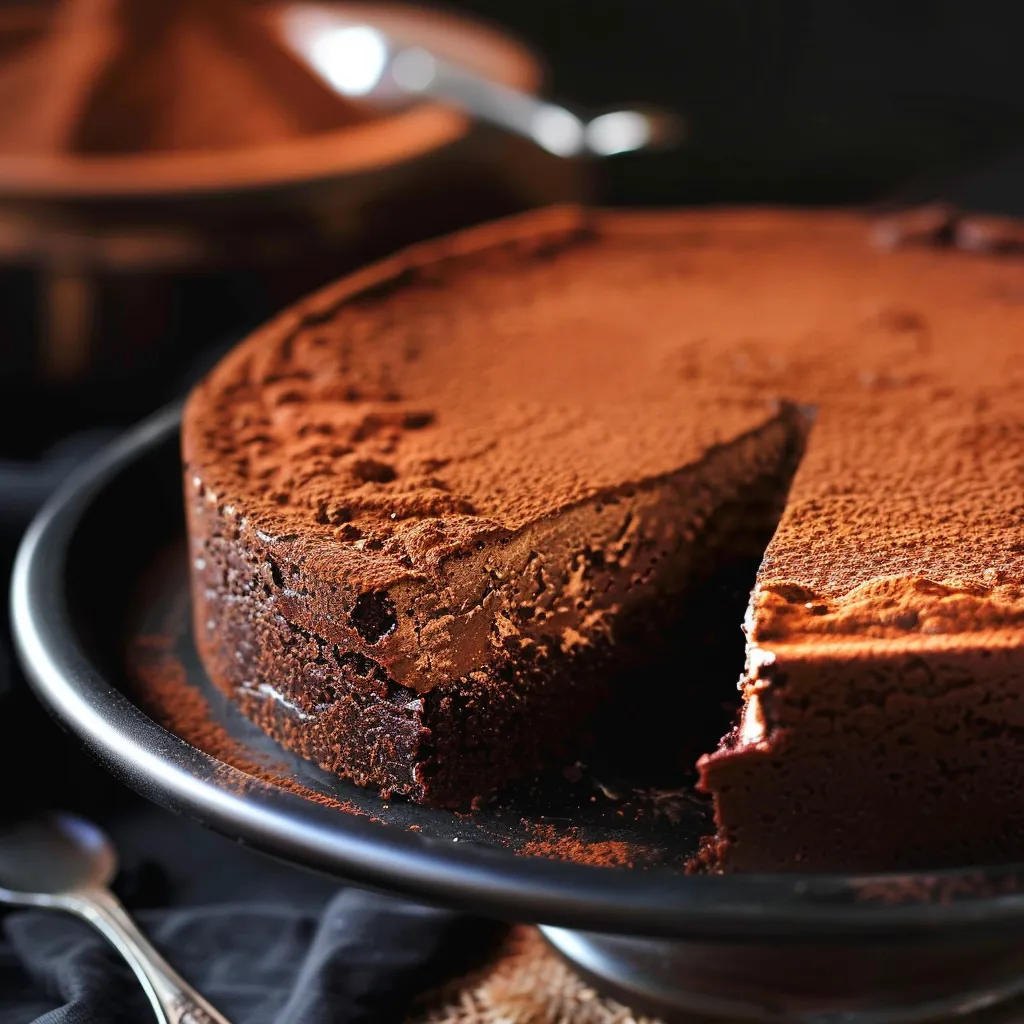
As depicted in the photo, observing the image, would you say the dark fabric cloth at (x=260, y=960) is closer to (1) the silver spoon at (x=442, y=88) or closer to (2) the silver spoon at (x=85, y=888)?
(2) the silver spoon at (x=85, y=888)

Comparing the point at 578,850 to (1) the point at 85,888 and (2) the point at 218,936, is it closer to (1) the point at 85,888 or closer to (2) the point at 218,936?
(2) the point at 218,936

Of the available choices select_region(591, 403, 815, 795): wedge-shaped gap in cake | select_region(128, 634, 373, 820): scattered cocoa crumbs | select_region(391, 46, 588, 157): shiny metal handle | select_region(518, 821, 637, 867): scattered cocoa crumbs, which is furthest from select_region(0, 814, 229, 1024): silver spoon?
select_region(391, 46, 588, 157): shiny metal handle

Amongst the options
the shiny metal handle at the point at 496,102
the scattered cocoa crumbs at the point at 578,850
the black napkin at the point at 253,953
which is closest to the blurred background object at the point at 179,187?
the shiny metal handle at the point at 496,102

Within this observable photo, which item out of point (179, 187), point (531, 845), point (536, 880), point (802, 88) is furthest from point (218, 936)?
point (802, 88)

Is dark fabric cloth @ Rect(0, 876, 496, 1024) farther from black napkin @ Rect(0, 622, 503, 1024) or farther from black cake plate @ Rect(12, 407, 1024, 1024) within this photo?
black cake plate @ Rect(12, 407, 1024, 1024)

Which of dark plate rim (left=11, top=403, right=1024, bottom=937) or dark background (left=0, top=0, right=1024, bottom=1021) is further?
dark background (left=0, top=0, right=1024, bottom=1021)

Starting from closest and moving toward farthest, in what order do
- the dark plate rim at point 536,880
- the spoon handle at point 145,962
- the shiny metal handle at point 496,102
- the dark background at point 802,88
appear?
the dark plate rim at point 536,880 → the spoon handle at point 145,962 → the shiny metal handle at point 496,102 → the dark background at point 802,88
